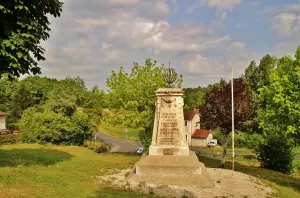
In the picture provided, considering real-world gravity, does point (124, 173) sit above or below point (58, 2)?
below

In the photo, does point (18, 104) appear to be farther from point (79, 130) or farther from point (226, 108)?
point (226, 108)

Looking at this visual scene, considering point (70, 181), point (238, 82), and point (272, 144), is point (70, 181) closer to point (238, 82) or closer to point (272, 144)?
point (238, 82)

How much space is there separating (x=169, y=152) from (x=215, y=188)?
110 inches

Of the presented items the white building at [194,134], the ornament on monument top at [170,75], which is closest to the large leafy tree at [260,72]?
the white building at [194,134]

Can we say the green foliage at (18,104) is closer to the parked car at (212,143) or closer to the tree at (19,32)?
the parked car at (212,143)

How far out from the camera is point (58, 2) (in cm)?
1264

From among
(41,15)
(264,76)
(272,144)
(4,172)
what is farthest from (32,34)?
(264,76)

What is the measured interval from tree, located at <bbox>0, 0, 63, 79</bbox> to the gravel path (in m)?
5.84

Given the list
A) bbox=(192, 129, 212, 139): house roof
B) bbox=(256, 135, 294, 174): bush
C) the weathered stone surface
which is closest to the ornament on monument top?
the weathered stone surface

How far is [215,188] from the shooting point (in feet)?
42.1

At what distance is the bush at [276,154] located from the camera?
25.7m

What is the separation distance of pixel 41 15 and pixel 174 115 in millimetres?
7303

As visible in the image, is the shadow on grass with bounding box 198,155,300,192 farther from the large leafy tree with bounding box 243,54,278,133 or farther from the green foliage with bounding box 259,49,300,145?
the large leafy tree with bounding box 243,54,278,133

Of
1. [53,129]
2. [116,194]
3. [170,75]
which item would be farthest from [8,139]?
[116,194]
